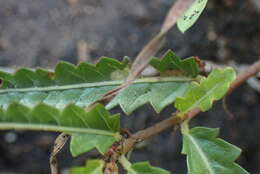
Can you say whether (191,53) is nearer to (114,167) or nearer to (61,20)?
(61,20)

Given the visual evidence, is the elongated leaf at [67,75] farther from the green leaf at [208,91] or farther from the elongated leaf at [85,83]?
the green leaf at [208,91]

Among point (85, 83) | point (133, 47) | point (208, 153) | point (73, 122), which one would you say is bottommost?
point (208, 153)

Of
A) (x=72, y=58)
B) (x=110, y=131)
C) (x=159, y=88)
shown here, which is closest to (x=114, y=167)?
(x=110, y=131)

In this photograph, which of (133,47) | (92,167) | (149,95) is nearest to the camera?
(92,167)

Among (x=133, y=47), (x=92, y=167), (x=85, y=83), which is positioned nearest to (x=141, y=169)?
(x=92, y=167)

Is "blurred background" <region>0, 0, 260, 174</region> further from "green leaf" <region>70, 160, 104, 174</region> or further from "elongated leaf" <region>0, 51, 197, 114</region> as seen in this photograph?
"green leaf" <region>70, 160, 104, 174</region>

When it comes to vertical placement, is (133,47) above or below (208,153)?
above

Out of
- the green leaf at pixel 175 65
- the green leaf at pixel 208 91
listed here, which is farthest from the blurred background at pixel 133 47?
the green leaf at pixel 208 91

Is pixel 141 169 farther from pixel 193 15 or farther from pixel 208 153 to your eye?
pixel 193 15
